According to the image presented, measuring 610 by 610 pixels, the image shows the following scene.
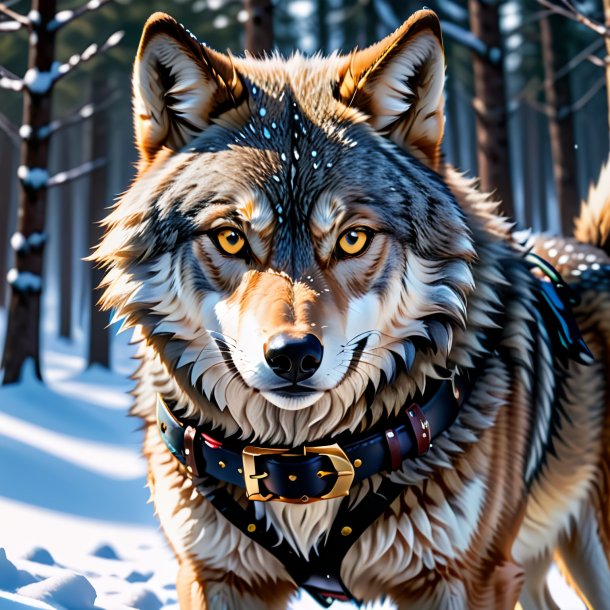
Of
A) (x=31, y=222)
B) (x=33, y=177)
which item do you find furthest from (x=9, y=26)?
(x=31, y=222)

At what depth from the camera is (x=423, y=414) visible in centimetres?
237

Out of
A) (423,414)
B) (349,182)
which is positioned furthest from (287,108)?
(423,414)

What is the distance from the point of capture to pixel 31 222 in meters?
8.14

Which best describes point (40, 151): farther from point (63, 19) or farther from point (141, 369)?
point (141, 369)

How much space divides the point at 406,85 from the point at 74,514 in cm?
407

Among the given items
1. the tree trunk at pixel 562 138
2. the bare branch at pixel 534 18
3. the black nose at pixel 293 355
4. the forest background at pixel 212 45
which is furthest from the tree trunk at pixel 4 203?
the black nose at pixel 293 355

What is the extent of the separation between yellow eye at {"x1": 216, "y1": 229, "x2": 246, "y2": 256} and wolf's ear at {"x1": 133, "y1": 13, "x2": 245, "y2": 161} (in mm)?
442

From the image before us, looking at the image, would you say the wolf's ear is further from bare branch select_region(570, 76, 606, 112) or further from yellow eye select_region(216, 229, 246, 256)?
bare branch select_region(570, 76, 606, 112)

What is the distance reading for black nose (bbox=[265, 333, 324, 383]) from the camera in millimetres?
1924

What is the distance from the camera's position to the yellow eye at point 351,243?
2.24 metres

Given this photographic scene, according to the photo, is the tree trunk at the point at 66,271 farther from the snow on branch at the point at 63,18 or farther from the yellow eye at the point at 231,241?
the yellow eye at the point at 231,241

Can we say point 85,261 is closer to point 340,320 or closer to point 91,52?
point 340,320

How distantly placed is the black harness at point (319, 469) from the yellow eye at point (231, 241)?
1.97ft

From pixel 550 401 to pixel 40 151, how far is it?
6759mm
